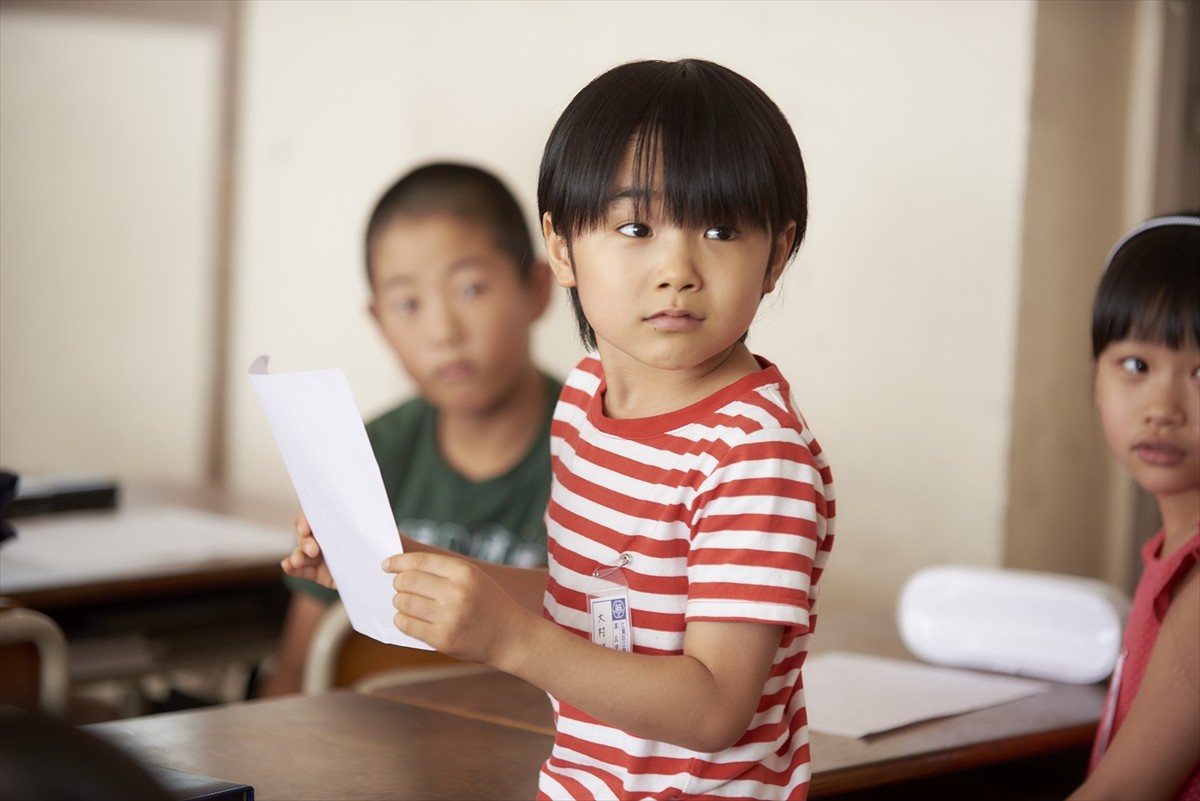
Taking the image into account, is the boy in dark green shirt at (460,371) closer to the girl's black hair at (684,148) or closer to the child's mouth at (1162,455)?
the child's mouth at (1162,455)

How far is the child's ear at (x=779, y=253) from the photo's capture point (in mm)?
914

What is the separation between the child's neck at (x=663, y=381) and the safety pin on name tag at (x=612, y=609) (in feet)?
0.37

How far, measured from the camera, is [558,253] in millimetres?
969

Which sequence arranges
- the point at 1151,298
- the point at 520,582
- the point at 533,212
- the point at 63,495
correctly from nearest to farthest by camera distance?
the point at 520,582, the point at 1151,298, the point at 63,495, the point at 533,212

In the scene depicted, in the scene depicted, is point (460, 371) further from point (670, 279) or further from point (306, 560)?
point (670, 279)

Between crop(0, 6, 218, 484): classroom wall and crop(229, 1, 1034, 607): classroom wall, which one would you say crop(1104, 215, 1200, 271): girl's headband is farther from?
crop(0, 6, 218, 484): classroom wall

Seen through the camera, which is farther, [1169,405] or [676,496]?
[1169,405]

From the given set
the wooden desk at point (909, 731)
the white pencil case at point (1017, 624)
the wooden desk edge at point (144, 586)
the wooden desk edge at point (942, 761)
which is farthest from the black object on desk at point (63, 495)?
the wooden desk edge at point (942, 761)

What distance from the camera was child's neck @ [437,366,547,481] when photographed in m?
2.14

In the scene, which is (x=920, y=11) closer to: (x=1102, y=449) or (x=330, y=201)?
(x=1102, y=449)

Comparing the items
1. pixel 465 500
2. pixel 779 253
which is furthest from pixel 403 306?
pixel 779 253

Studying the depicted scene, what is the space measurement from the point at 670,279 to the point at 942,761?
610 mm

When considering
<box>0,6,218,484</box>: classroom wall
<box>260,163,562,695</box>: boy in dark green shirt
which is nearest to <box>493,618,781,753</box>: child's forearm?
<box>260,163,562,695</box>: boy in dark green shirt

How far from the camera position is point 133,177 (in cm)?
396
